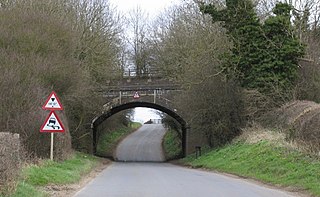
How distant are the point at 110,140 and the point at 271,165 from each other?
49046 mm

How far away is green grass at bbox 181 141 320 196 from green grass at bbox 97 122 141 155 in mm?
28538

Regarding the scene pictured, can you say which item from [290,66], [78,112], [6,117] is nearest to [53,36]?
[6,117]

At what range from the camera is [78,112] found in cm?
3641

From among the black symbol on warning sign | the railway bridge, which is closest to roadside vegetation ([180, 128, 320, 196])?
the black symbol on warning sign

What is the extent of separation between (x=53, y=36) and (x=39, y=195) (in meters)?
15.1

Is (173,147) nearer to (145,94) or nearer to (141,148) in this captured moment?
(141,148)

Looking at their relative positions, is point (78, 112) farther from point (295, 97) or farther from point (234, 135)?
point (295, 97)

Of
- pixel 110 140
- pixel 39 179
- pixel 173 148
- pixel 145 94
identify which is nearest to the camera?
pixel 39 179

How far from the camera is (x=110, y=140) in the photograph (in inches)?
2694

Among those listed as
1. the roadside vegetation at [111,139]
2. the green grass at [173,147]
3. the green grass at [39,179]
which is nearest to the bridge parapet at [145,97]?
the green grass at [173,147]

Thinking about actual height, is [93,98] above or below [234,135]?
above

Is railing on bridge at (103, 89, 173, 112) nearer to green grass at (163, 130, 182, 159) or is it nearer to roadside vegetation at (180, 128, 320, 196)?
green grass at (163, 130, 182, 159)

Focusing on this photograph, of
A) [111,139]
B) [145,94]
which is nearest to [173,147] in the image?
[111,139]

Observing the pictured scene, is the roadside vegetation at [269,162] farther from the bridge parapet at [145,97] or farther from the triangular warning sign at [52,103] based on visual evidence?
the bridge parapet at [145,97]
